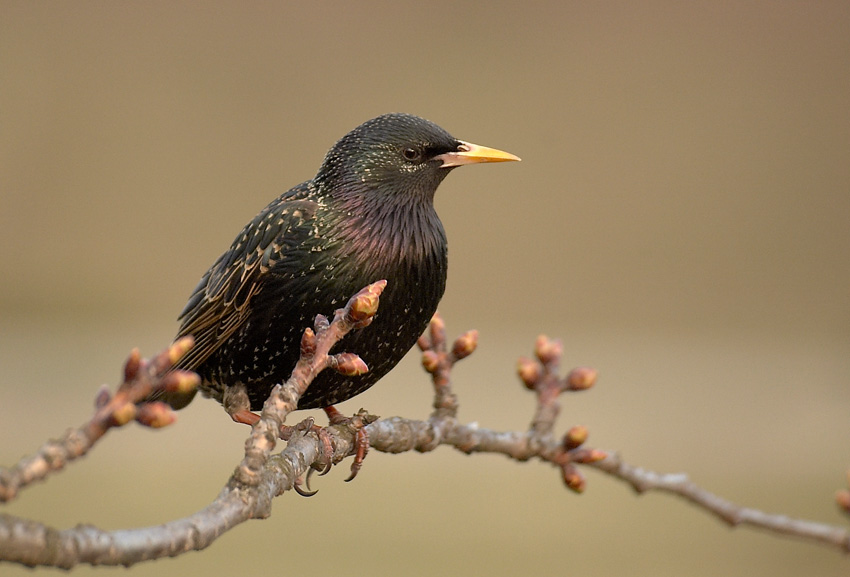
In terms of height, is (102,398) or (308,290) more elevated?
(308,290)

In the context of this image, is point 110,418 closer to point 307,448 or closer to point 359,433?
point 307,448

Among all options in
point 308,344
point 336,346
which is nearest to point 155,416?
point 308,344

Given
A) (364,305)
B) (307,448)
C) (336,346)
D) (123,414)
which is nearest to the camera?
(123,414)

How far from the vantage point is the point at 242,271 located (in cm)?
107

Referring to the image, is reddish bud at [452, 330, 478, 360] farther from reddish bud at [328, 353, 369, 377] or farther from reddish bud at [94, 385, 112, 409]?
reddish bud at [94, 385, 112, 409]

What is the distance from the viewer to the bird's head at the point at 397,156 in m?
1.03

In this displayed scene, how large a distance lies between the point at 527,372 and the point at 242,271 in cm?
35

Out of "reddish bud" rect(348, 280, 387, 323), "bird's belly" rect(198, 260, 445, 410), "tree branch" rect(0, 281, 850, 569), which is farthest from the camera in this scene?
"bird's belly" rect(198, 260, 445, 410)

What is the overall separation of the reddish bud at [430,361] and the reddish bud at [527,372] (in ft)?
0.32

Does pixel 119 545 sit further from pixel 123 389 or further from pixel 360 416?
pixel 360 416

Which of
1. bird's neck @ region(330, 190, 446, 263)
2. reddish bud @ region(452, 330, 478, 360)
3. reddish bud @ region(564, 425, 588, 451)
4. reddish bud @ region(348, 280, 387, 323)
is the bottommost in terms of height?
reddish bud @ region(564, 425, 588, 451)

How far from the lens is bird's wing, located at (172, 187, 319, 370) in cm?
104

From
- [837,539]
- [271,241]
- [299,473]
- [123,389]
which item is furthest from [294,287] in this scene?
[837,539]

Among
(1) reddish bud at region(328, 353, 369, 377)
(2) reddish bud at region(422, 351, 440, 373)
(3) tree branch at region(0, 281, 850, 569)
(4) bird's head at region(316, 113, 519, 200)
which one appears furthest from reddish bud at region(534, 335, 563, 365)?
(1) reddish bud at region(328, 353, 369, 377)
